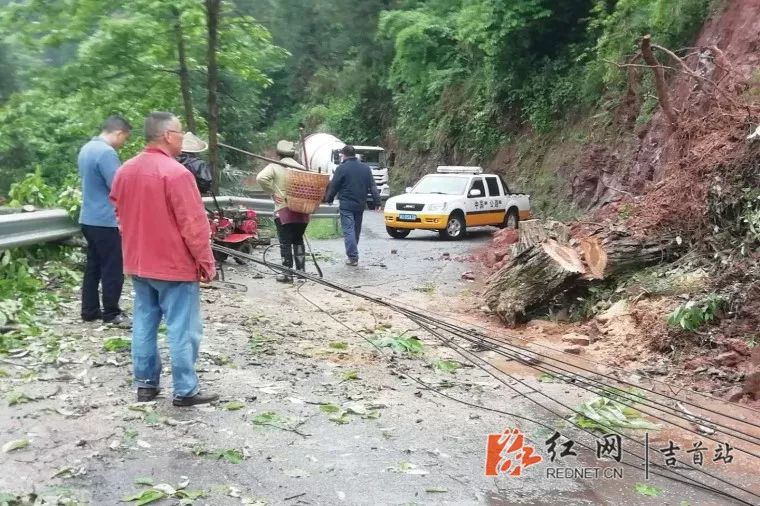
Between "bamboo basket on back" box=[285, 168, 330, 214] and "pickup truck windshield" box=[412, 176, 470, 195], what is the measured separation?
34.2 feet

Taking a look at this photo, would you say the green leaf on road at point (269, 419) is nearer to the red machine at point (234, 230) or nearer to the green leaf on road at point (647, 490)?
the green leaf on road at point (647, 490)

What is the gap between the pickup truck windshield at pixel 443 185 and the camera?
20945 millimetres

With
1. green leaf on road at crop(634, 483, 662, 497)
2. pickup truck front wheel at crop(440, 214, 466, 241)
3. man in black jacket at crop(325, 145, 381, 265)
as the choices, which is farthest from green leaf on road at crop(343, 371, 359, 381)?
pickup truck front wheel at crop(440, 214, 466, 241)

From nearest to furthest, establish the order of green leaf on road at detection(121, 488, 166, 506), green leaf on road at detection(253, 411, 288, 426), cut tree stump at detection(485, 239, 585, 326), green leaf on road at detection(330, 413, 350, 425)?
green leaf on road at detection(121, 488, 166, 506) → green leaf on road at detection(253, 411, 288, 426) → green leaf on road at detection(330, 413, 350, 425) → cut tree stump at detection(485, 239, 585, 326)

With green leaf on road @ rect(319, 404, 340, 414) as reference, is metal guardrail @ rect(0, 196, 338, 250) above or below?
above

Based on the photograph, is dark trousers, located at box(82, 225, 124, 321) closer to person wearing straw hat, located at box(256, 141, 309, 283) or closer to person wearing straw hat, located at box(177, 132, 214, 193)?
person wearing straw hat, located at box(177, 132, 214, 193)

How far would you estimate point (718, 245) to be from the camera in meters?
7.97

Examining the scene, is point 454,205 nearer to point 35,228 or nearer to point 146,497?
point 35,228

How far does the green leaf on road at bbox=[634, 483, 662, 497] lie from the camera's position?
13.7ft

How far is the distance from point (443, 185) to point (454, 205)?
132 centimetres

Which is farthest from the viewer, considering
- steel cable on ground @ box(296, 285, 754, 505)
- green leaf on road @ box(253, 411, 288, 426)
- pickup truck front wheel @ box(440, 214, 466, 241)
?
pickup truck front wheel @ box(440, 214, 466, 241)

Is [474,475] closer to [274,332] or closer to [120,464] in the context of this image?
[120,464]

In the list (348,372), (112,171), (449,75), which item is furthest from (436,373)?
(449,75)

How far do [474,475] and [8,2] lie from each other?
50.0 feet
